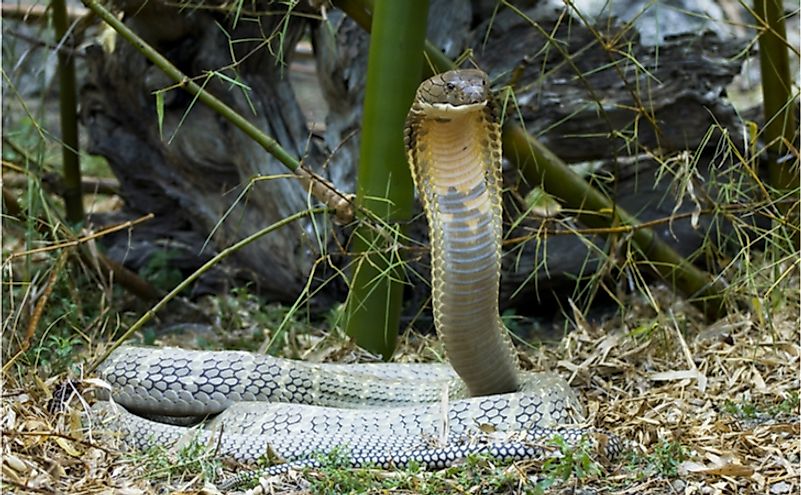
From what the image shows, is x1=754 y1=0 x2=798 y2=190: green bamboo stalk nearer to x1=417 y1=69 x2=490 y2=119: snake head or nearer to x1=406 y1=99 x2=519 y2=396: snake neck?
x1=406 y1=99 x2=519 y2=396: snake neck

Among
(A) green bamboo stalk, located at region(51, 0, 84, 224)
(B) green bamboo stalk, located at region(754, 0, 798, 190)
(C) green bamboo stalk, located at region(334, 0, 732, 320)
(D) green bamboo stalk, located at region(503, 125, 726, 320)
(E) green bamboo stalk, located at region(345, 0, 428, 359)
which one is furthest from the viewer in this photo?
(A) green bamboo stalk, located at region(51, 0, 84, 224)

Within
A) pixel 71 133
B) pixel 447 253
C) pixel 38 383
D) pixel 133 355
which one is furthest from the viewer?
pixel 71 133

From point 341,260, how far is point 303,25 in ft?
4.18

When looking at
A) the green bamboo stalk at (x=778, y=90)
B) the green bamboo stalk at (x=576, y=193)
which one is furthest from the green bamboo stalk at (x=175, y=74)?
the green bamboo stalk at (x=778, y=90)

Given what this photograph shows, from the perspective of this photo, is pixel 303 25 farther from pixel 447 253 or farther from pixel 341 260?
pixel 447 253

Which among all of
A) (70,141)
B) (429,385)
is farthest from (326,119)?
(429,385)

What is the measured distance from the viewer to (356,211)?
416cm

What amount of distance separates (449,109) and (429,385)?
4.66 feet

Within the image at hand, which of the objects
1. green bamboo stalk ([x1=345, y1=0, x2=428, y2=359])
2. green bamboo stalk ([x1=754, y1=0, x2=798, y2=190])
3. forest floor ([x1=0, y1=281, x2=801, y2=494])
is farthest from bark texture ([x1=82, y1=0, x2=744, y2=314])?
green bamboo stalk ([x1=345, y1=0, x2=428, y2=359])

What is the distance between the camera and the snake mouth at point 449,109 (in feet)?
11.0

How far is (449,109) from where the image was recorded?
3.38 metres

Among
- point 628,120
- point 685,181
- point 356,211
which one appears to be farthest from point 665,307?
point 356,211

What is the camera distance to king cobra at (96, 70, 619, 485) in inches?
138

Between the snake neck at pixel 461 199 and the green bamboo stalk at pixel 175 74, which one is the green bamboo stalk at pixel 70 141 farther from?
the snake neck at pixel 461 199
